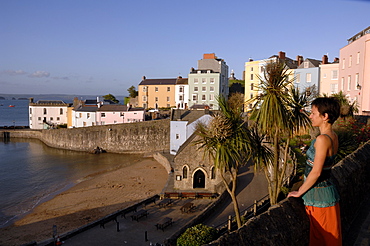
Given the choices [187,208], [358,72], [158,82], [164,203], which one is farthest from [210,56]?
[187,208]

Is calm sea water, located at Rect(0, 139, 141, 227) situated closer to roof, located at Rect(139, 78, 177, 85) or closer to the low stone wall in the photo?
the low stone wall

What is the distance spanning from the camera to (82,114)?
66312mm

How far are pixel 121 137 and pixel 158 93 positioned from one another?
24941 mm

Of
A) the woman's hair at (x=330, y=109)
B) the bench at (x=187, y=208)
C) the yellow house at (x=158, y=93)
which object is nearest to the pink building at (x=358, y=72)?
the bench at (x=187, y=208)

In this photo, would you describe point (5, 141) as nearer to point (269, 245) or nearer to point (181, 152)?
point (181, 152)

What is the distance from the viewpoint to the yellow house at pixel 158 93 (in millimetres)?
77812

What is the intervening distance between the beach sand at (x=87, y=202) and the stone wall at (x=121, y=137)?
13.5 meters

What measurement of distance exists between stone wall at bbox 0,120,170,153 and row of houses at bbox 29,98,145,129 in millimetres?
5451

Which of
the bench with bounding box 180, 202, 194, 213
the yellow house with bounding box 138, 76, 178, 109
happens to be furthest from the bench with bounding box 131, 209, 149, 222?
the yellow house with bounding box 138, 76, 178, 109

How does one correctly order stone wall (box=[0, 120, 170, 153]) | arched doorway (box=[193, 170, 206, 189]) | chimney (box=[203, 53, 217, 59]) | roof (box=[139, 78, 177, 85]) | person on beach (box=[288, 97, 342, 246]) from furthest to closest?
roof (box=[139, 78, 177, 85]) < chimney (box=[203, 53, 217, 59]) < stone wall (box=[0, 120, 170, 153]) < arched doorway (box=[193, 170, 206, 189]) < person on beach (box=[288, 97, 342, 246])

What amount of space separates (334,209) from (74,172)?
136 feet

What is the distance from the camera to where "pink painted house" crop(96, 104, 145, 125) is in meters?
62.9

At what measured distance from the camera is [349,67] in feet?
115

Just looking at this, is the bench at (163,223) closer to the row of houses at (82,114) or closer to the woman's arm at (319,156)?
the woman's arm at (319,156)
